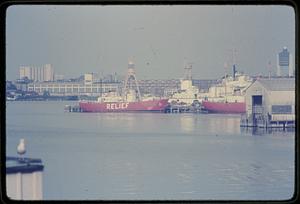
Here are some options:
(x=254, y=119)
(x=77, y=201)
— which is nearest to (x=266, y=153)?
(x=254, y=119)

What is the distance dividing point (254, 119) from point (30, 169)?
1.00 metres

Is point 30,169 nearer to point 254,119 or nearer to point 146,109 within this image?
point 146,109

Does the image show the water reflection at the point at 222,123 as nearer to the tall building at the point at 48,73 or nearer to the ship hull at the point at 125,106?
the ship hull at the point at 125,106

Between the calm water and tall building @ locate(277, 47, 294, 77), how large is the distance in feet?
0.86

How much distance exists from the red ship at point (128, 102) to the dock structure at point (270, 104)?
375mm

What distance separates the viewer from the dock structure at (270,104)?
7.11ft

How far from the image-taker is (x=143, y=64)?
2.22 metres

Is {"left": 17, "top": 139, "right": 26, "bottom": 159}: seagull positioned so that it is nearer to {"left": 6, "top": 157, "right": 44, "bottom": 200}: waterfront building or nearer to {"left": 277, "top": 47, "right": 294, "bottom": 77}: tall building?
{"left": 6, "top": 157, "right": 44, "bottom": 200}: waterfront building

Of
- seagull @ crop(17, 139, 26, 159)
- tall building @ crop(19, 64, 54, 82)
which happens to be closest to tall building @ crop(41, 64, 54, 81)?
tall building @ crop(19, 64, 54, 82)

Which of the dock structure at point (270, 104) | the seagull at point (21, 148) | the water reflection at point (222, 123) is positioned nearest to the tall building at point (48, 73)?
the seagull at point (21, 148)

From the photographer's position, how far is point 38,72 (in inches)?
87.2

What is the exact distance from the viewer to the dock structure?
2.17m

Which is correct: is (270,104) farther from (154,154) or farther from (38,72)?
(38,72)

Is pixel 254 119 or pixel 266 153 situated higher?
pixel 254 119
